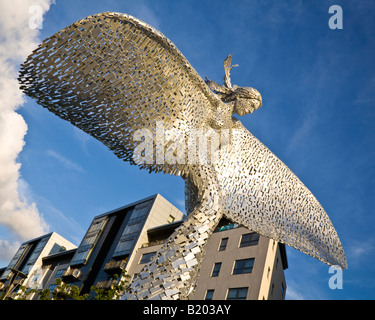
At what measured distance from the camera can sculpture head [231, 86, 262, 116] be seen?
6219 millimetres

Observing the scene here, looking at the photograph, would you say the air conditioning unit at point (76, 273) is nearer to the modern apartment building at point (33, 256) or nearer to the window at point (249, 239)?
the modern apartment building at point (33, 256)

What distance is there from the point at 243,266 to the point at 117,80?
58.1ft

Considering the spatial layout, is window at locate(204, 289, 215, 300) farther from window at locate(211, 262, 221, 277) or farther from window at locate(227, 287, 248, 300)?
window at locate(227, 287, 248, 300)

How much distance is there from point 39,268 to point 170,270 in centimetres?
4572

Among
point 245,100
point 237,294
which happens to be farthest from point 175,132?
point 237,294

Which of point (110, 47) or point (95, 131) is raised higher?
point (110, 47)

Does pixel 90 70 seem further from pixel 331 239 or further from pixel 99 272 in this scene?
pixel 99 272

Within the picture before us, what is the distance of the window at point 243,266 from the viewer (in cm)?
1961

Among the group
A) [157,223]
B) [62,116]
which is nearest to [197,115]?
[62,116]

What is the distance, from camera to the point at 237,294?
1894cm

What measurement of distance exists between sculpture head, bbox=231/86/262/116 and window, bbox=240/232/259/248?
1564cm
